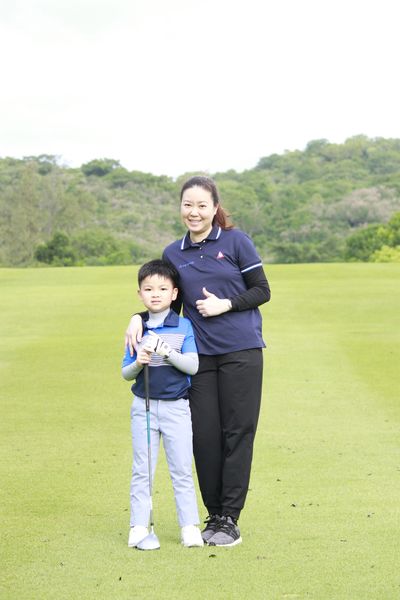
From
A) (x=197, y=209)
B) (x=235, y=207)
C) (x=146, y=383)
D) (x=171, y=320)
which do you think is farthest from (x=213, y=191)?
(x=235, y=207)

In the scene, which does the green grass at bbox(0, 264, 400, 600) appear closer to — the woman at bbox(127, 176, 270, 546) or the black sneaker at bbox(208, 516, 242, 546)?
the black sneaker at bbox(208, 516, 242, 546)

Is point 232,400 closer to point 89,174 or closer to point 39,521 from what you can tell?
point 39,521

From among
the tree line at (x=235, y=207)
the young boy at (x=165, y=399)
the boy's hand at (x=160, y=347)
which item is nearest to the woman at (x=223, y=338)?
the young boy at (x=165, y=399)

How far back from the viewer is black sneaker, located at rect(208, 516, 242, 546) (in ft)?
17.5

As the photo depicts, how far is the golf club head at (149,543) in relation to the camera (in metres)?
5.20

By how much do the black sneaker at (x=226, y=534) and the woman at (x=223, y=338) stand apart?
1 centimetres

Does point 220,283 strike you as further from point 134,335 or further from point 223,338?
point 134,335

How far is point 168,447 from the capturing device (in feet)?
17.8

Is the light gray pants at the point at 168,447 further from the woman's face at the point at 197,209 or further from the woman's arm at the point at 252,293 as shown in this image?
the woman's face at the point at 197,209

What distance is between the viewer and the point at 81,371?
13.5 meters

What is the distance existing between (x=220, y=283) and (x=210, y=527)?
122cm

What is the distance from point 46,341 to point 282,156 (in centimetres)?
8012

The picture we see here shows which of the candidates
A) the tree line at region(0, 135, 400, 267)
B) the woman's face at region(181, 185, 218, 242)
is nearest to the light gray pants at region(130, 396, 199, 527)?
the woman's face at region(181, 185, 218, 242)

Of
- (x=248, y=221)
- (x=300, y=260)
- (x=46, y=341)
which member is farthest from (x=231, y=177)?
(x=46, y=341)
